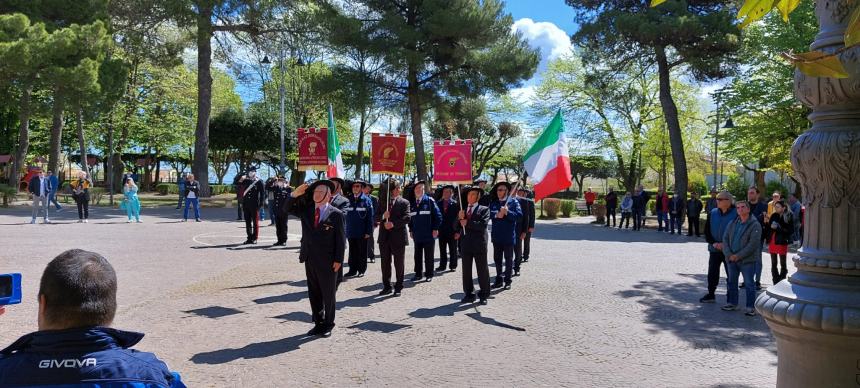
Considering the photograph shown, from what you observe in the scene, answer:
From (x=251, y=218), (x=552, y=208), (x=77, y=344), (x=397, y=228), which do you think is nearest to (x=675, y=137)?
(x=552, y=208)

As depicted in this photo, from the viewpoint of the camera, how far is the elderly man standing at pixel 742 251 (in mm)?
8445

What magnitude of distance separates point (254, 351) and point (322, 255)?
1.30 metres

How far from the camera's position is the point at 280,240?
1562 centimetres

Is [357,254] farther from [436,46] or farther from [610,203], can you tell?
[436,46]

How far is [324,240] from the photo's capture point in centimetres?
707

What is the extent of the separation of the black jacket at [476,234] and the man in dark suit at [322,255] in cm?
239

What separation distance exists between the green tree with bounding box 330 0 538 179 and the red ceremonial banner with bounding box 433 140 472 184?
1630cm

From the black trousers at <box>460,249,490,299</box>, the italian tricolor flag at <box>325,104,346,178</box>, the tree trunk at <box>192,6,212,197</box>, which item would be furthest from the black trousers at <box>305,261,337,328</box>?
the tree trunk at <box>192,6,212,197</box>

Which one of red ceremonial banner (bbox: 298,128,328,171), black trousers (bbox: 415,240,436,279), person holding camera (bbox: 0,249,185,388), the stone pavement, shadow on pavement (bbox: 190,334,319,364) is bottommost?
shadow on pavement (bbox: 190,334,319,364)

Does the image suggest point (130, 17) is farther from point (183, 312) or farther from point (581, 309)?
point (581, 309)

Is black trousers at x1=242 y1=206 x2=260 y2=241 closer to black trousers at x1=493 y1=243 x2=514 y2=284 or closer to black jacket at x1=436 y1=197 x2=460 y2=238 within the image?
black jacket at x1=436 y1=197 x2=460 y2=238

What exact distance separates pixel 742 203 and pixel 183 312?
7719 mm

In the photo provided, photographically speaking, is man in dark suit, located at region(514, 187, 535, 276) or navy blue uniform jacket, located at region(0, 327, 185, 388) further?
man in dark suit, located at region(514, 187, 535, 276)

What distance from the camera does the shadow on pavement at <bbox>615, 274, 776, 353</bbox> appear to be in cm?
700
